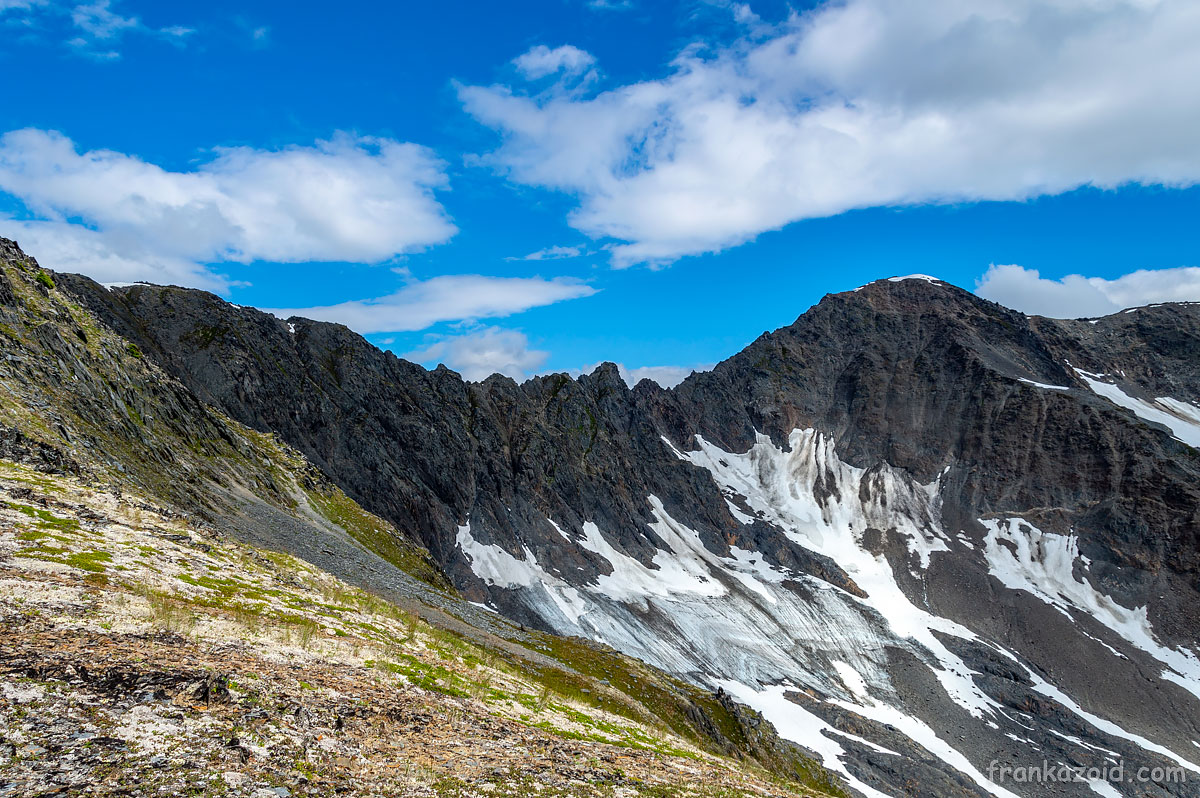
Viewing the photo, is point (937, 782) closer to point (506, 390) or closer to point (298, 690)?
point (298, 690)

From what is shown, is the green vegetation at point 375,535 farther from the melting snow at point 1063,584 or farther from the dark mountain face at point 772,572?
the melting snow at point 1063,584

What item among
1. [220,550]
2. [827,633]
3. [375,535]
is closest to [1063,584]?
[827,633]

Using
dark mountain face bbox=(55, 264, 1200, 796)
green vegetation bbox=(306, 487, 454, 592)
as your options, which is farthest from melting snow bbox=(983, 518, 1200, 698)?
green vegetation bbox=(306, 487, 454, 592)

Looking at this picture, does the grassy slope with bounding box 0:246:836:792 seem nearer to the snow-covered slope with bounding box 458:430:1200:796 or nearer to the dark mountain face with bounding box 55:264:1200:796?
the dark mountain face with bounding box 55:264:1200:796

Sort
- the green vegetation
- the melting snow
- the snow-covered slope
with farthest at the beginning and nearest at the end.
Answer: the melting snow
the snow-covered slope
the green vegetation

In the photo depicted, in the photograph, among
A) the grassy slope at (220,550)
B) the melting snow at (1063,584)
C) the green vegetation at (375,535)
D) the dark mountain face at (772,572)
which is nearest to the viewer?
the grassy slope at (220,550)

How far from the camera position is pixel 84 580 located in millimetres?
18234

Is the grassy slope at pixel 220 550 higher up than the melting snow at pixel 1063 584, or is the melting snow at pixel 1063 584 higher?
the melting snow at pixel 1063 584

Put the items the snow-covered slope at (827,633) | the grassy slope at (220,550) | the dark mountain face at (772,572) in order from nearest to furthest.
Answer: the grassy slope at (220,550), the dark mountain face at (772,572), the snow-covered slope at (827,633)

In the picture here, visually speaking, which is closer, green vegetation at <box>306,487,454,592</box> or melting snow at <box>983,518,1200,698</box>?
green vegetation at <box>306,487,454,592</box>

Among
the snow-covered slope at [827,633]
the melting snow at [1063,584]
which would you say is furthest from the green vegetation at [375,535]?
the melting snow at [1063,584]

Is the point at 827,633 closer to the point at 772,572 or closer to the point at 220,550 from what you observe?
the point at 772,572

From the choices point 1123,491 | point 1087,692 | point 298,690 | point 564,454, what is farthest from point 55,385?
point 1123,491

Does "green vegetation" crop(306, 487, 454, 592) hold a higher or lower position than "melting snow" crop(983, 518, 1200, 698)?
lower
